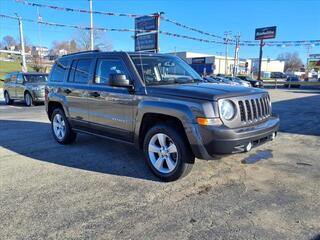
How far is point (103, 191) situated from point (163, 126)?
123 cm

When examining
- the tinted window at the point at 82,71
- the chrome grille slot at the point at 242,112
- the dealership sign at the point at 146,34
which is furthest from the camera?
the dealership sign at the point at 146,34

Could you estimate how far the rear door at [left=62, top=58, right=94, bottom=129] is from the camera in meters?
5.50

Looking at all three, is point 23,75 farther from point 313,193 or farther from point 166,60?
point 313,193

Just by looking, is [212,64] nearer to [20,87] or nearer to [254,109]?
[20,87]

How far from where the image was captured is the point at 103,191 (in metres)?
3.97

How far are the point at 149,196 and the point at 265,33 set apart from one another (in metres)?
59.1

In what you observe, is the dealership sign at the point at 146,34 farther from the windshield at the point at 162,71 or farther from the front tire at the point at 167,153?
the front tire at the point at 167,153

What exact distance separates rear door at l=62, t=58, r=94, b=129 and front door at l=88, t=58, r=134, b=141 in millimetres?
212

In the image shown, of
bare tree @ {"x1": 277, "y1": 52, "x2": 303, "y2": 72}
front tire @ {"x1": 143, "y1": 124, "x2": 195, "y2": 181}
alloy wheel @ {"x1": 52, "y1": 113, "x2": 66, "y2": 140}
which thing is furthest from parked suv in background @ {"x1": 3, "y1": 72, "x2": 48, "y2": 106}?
bare tree @ {"x1": 277, "y1": 52, "x2": 303, "y2": 72}

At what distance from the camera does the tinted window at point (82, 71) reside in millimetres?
5491

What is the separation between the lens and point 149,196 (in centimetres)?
380

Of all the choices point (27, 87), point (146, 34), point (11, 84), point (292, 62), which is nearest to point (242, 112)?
point (27, 87)

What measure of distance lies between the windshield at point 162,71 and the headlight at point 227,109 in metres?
1.20

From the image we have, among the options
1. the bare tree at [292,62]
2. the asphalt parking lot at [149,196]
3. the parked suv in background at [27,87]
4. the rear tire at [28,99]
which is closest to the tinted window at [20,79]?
the parked suv in background at [27,87]
